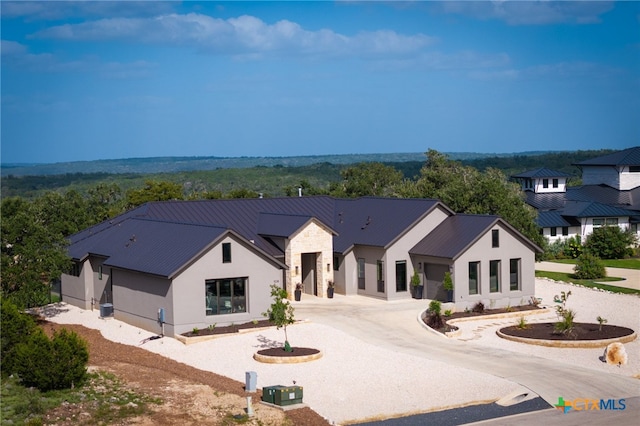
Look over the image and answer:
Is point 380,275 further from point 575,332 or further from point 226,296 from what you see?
point 575,332

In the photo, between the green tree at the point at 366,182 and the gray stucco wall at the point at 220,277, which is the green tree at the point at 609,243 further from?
the gray stucco wall at the point at 220,277

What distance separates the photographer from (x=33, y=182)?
18925 centimetres

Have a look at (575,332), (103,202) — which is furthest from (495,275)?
(103,202)

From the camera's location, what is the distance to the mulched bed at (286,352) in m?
32.7

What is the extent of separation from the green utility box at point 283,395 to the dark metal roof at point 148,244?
11.5 m

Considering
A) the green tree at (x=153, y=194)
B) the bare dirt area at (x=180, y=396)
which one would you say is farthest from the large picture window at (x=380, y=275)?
the green tree at (x=153, y=194)

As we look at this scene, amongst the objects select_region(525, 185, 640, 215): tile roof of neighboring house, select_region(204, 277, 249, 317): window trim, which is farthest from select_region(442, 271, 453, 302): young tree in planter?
select_region(525, 185, 640, 215): tile roof of neighboring house

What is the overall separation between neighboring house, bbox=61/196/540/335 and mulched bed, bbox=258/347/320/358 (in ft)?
15.4

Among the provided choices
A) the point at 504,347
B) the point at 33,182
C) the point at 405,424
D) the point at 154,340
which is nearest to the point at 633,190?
the point at 504,347

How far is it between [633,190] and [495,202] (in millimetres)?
31592

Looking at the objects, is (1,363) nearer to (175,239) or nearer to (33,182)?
(175,239)

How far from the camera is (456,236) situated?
44.0 metres

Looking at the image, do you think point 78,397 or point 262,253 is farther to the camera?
point 262,253

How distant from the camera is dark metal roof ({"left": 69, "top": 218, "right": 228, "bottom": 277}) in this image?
3794 centimetres
